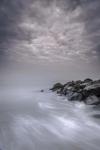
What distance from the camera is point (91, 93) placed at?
13.9 metres

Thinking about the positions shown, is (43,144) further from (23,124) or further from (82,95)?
(82,95)

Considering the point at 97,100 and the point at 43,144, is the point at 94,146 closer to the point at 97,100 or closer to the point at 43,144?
the point at 43,144

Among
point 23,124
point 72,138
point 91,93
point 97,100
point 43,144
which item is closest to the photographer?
point 43,144

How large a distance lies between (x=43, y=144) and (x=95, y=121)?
164 inches

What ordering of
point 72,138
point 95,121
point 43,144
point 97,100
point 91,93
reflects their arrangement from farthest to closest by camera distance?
point 91,93 < point 97,100 < point 95,121 < point 72,138 < point 43,144

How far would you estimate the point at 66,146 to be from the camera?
5062 mm

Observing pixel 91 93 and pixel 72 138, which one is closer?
pixel 72 138

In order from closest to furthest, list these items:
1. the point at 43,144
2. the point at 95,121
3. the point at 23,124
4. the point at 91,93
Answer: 1. the point at 43,144
2. the point at 23,124
3. the point at 95,121
4. the point at 91,93

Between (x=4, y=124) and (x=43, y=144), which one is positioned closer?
(x=43, y=144)

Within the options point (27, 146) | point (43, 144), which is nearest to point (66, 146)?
point (43, 144)

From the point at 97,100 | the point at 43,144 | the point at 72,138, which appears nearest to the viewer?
the point at 43,144

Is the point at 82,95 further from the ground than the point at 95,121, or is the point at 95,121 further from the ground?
the point at 82,95

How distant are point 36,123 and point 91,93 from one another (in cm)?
820

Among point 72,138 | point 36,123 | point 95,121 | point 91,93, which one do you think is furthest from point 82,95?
point 72,138
